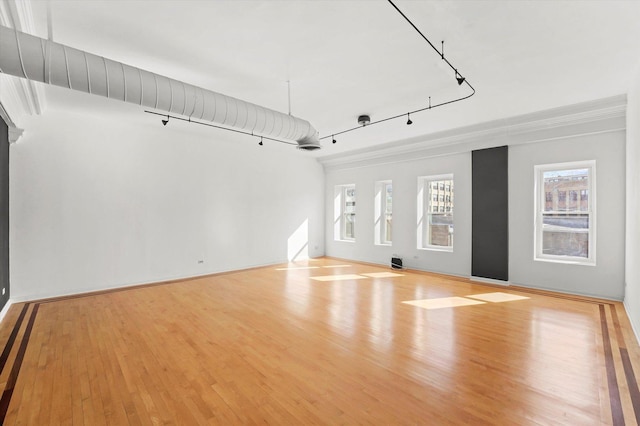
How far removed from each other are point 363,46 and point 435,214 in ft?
16.0

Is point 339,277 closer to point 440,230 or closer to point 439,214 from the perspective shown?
point 440,230

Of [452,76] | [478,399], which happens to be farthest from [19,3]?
[478,399]

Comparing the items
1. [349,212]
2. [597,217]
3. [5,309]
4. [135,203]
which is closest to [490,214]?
[597,217]

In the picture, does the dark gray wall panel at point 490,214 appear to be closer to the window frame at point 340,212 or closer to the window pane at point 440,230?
the window pane at point 440,230

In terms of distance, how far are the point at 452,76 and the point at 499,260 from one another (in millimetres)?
3865

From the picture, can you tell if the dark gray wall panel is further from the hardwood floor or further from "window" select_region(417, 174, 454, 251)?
the hardwood floor

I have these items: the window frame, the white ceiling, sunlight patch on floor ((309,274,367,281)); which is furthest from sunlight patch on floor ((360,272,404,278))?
the white ceiling

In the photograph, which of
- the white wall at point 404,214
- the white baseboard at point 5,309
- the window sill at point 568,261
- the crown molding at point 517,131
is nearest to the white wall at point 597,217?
the window sill at point 568,261

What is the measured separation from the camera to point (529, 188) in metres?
5.43

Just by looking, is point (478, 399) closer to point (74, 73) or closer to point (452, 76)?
point (452, 76)

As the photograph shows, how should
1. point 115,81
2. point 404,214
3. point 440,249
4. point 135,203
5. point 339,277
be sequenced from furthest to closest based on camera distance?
1. point 404,214
2. point 440,249
3. point 339,277
4. point 135,203
5. point 115,81

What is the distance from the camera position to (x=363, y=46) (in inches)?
116

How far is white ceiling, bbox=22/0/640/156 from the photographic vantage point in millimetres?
2424

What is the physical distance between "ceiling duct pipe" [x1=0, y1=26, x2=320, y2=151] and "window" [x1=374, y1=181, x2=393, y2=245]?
14.8ft
